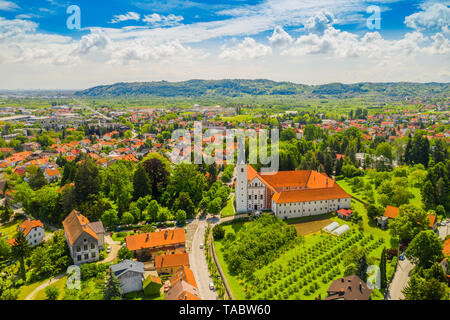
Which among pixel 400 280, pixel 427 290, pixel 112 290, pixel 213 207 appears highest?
pixel 213 207

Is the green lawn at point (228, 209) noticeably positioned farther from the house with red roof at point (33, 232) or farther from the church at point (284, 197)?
the house with red roof at point (33, 232)

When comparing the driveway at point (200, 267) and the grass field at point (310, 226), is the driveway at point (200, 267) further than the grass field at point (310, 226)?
No

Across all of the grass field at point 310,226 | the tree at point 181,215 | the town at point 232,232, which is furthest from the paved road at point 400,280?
the tree at point 181,215

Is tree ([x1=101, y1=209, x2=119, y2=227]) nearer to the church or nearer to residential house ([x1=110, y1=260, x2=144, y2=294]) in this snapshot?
residential house ([x1=110, y1=260, x2=144, y2=294])

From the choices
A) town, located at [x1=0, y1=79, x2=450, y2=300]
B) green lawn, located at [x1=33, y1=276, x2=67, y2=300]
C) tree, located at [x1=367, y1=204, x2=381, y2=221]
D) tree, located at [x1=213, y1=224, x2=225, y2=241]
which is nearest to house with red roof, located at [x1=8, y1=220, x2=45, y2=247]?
town, located at [x1=0, y1=79, x2=450, y2=300]

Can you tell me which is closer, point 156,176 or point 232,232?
point 232,232

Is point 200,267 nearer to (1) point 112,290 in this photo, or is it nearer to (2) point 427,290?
(1) point 112,290

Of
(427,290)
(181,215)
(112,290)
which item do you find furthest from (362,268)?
(181,215)
